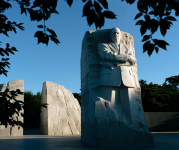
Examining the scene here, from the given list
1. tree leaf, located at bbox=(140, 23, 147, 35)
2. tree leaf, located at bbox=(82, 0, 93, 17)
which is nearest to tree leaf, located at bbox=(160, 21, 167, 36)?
tree leaf, located at bbox=(140, 23, 147, 35)

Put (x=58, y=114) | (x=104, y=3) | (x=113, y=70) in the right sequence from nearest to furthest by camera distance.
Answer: (x=104, y=3) → (x=113, y=70) → (x=58, y=114)

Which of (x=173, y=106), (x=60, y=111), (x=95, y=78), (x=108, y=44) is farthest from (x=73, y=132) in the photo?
(x=173, y=106)

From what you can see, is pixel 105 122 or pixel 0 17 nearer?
pixel 0 17

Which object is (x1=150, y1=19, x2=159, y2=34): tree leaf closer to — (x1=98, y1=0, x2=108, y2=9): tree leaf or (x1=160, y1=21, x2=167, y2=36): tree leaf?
(x1=160, y1=21, x2=167, y2=36): tree leaf

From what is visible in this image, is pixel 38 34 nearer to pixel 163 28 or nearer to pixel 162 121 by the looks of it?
pixel 163 28

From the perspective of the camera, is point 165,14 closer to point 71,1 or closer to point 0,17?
point 71,1

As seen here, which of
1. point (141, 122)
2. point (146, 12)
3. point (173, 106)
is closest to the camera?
point (146, 12)

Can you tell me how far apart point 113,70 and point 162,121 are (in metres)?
8.85

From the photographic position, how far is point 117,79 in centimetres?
612

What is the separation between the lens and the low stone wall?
13.1 metres

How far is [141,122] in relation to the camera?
5852 millimetres

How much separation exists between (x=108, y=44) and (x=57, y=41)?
475cm

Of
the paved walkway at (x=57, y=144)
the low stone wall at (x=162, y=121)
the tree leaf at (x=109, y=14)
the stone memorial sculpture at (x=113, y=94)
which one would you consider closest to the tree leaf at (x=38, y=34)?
the tree leaf at (x=109, y=14)

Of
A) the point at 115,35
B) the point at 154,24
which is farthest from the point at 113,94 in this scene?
the point at 154,24
